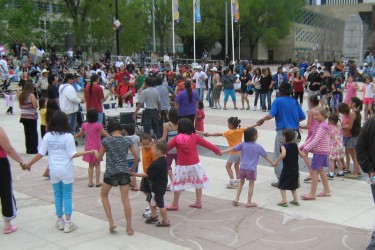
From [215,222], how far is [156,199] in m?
0.93

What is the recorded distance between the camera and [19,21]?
43.3 meters

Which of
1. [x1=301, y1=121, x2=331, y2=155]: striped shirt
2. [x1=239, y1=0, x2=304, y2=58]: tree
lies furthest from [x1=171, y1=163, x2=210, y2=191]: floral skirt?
[x1=239, y1=0, x2=304, y2=58]: tree

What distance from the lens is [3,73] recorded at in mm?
25844

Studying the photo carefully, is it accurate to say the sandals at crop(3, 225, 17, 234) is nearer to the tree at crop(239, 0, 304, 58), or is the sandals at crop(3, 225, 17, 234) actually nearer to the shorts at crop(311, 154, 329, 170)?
the shorts at crop(311, 154, 329, 170)

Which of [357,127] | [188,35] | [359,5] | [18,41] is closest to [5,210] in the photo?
[357,127]

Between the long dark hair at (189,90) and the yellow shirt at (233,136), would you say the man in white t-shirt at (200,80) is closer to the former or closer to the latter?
the long dark hair at (189,90)

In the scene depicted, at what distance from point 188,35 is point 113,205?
54643 millimetres

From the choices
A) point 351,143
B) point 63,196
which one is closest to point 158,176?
point 63,196

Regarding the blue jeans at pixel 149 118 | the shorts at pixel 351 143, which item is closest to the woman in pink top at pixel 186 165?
the shorts at pixel 351 143

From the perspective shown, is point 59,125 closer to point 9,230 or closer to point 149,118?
point 9,230

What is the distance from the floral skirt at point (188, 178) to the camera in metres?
6.89

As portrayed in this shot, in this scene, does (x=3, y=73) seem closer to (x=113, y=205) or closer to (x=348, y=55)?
(x=113, y=205)

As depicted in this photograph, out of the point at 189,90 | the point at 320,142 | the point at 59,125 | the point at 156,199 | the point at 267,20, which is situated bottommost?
the point at 156,199

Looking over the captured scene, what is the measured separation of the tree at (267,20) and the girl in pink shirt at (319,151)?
5633 centimetres
